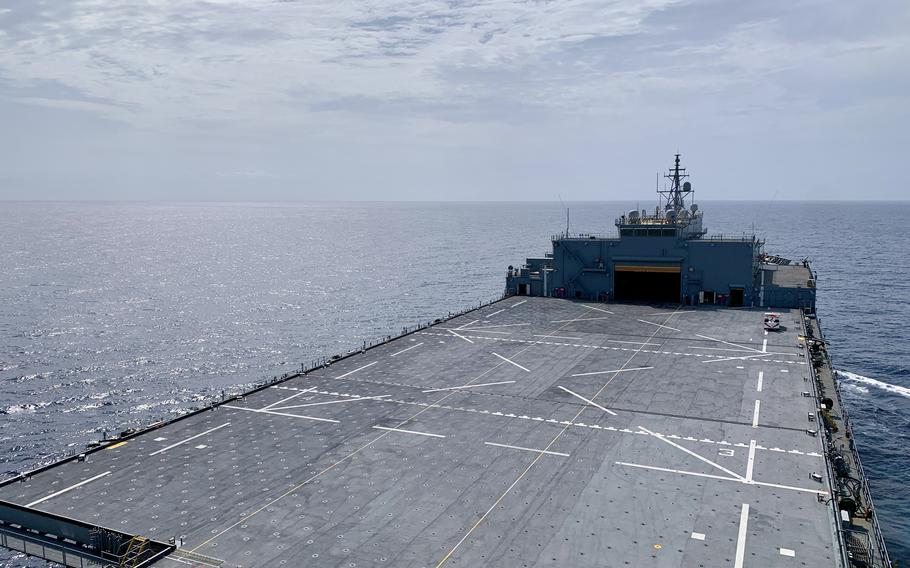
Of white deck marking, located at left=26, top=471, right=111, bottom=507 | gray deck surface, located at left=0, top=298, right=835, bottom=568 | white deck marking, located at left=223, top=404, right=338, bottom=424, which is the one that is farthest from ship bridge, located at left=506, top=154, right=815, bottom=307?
white deck marking, located at left=26, top=471, right=111, bottom=507

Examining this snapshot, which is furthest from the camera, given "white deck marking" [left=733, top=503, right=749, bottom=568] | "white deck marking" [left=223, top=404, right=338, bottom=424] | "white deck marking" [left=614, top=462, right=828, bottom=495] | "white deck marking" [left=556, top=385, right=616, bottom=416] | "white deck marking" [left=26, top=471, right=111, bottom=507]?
"white deck marking" [left=556, top=385, right=616, bottom=416]

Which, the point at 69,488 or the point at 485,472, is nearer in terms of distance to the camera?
the point at 69,488

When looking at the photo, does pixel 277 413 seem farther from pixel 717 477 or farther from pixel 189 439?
pixel 717 477

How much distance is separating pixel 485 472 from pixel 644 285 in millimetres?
54020

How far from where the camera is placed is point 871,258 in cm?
14888

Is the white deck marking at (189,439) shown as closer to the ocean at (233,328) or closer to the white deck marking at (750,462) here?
the ocean at (233,328)

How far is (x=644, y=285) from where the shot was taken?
73.9 metres

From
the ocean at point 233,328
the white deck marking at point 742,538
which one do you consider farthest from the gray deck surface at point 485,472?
the ocean at point 233,328

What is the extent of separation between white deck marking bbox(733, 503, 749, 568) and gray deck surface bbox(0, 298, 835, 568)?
0.07 meters

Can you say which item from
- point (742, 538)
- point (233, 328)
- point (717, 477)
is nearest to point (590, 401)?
point (717, 477)

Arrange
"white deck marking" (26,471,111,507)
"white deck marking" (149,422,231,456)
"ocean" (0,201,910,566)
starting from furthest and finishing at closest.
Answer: "ocean" (0,201,910,566), "white deck marking" (149,422,231,456), "white deck marking" (26,471,111,507)

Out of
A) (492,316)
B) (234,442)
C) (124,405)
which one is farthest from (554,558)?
(124,405)

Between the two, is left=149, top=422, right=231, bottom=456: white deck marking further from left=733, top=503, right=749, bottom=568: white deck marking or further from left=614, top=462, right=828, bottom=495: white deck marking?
left=733, top=503, right=749, bottom=568: white deck marking

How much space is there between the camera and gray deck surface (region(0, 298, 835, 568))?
19.5 metres
